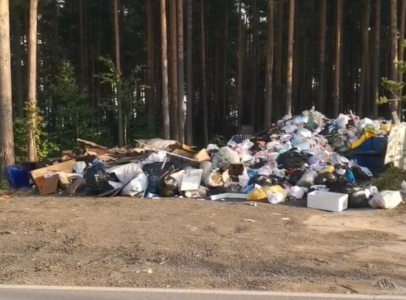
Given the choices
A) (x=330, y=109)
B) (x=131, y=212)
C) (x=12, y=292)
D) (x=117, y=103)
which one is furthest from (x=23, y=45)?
(x=12, y=292)

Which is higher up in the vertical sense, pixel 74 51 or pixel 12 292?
pixel 74 51

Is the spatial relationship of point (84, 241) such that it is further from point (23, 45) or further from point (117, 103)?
point (23, 45)

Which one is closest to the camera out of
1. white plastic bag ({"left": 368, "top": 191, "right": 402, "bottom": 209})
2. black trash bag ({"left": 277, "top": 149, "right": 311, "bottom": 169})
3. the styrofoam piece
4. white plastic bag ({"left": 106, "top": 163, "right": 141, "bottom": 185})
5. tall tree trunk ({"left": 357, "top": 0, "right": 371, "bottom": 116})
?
white plastic bag ({"left": 368, "top": 191, "right": 402, "bottom": 209})

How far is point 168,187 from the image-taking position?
12398 mm

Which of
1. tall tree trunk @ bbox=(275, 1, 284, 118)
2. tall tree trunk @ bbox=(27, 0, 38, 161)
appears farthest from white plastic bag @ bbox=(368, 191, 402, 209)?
tall tree trunk @ bbox=(275, 1, 284, 118)

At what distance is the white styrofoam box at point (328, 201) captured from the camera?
10656mm

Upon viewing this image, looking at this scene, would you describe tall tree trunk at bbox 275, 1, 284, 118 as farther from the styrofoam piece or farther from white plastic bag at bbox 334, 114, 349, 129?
the styrofoam piece

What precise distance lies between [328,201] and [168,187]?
3.51 m

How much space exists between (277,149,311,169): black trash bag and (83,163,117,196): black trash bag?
4061 mm

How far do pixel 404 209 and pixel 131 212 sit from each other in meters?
5.15

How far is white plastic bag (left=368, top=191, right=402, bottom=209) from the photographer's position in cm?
1083

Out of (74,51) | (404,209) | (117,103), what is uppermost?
(74,51)

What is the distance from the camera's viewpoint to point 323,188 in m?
12.0

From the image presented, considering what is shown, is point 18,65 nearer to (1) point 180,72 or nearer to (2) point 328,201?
(1) point 180,72
